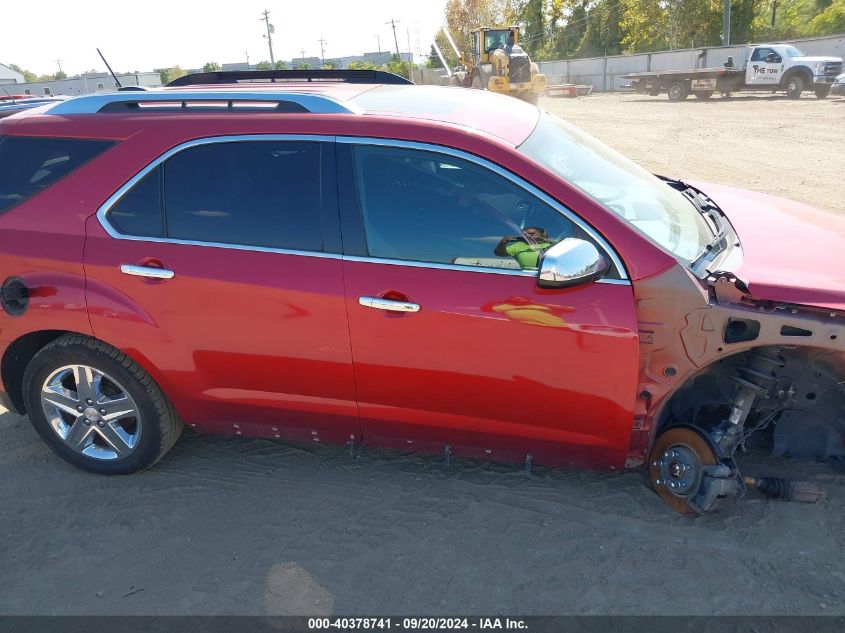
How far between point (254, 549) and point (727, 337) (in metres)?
2.27

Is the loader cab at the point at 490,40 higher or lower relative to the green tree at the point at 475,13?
lower

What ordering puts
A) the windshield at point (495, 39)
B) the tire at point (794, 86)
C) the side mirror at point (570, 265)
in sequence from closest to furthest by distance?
the side mirror at point (570, 265) < the tire at point (794, 86) < the windshield at point (495, 39)

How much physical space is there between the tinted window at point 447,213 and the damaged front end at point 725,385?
21.3 inches

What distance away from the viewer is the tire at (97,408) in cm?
342

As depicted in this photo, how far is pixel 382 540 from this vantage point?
3084mm

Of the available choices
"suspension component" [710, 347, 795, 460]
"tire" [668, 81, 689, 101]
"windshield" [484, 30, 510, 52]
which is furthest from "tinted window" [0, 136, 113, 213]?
"tire" [668, 81, 689, 101]

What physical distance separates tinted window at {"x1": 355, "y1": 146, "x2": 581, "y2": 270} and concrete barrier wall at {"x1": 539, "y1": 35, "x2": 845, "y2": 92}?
33.0 m

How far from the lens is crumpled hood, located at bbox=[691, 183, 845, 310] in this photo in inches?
109

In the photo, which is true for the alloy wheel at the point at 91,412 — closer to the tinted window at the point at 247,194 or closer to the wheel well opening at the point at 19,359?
the wheel well opening at the point at 19,359

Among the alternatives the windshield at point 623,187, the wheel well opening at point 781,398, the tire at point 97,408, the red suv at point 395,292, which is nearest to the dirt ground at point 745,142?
the windshield at point 623,187

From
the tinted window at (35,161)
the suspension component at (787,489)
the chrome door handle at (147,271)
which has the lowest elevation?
the suspension component at (787,489)

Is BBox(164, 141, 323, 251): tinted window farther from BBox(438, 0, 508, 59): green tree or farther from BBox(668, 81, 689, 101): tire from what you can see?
BBox(438, 0, 508, 59): green tree

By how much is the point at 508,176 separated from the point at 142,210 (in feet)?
5.78

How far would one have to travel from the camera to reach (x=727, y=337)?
9.32 feet
